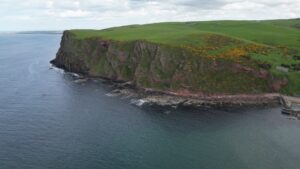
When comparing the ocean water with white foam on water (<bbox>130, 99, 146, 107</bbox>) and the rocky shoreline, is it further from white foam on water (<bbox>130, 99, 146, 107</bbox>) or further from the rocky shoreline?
the rocky shoreline

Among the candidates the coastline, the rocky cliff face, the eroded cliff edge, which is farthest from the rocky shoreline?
the rocky cliff face

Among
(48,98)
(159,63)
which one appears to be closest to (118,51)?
(159,63)

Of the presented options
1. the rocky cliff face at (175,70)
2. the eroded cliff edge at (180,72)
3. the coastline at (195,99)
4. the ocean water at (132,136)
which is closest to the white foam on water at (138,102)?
the coastline at (195,99)

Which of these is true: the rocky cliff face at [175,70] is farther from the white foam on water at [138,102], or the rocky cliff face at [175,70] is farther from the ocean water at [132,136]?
the ocean water at [132,136]

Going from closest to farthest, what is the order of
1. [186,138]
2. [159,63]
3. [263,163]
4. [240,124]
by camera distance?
[263,163] → [186,138] → [240,124] → [159,63]

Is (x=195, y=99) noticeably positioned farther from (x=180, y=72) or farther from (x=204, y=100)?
A: (x=180, y=72)

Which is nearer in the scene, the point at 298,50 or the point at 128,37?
the point at 298,50

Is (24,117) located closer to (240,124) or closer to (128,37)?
(240,124)
